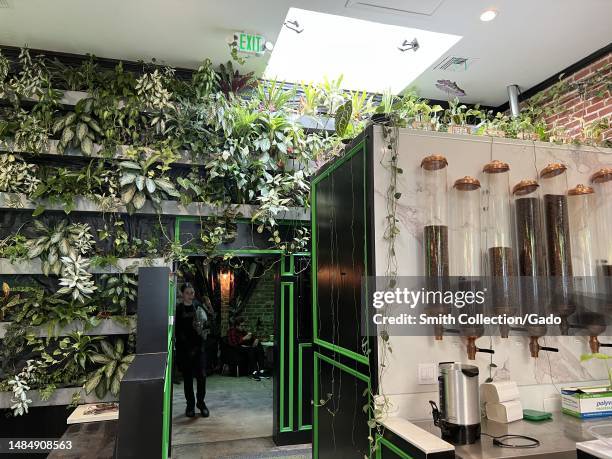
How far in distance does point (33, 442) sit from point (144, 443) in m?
2.24

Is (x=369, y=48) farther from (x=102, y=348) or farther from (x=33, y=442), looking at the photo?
(x=33, y=442)

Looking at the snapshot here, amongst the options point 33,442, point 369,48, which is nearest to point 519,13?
point 369,48

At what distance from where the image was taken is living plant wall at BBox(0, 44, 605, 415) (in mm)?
3725

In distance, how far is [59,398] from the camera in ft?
12.0

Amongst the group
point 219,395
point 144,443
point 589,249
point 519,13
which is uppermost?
point 519,13

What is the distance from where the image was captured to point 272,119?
4277 mm

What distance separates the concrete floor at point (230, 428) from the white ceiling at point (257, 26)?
3.80 metres

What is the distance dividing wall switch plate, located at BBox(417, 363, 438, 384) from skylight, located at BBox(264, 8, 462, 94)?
7.96 feet

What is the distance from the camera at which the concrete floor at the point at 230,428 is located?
4.32 m

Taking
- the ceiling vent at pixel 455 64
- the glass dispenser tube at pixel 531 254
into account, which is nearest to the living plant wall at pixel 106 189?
the ceiling vent at pixel 455 64

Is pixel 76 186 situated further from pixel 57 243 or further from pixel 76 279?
pixel 76 279

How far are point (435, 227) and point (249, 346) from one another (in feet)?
20.2

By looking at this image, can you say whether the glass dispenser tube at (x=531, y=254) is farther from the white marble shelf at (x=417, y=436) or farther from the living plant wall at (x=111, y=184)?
the living plant wall at (x=111, y=184)

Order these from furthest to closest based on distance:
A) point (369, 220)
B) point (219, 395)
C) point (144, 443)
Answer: point (219, 395) → point (369, 220) → point (144, 443)
